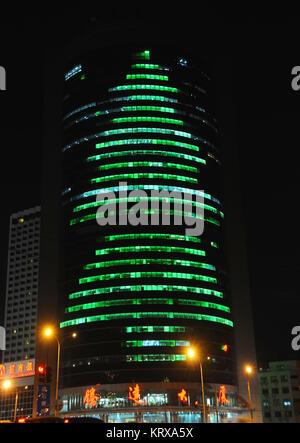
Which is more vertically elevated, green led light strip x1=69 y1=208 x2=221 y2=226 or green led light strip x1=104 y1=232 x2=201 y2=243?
green led light strip x1=69 y1=208 x2=221 y2=226

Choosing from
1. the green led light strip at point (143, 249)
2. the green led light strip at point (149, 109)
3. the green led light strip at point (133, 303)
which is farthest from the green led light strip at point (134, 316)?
the green led light strip at point (149, 109)

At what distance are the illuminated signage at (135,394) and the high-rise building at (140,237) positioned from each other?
0.45 meters

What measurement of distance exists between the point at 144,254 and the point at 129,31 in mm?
75960

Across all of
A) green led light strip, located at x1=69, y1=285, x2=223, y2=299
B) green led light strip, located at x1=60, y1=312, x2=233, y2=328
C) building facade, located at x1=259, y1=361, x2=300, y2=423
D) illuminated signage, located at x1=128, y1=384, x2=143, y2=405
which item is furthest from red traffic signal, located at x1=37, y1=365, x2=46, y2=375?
building facade, located at x1=259, y1=361, x2=300, y2=423

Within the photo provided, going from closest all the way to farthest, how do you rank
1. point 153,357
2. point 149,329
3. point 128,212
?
1. point 153,357
2. point 149,329
3. point 128,212

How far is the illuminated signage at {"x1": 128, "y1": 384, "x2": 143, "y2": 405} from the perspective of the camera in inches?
5059

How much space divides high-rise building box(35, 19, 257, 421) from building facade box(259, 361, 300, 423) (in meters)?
17.1

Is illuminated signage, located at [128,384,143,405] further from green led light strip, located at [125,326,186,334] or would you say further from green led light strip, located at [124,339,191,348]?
green led light strip, located at [125,326,186,334]

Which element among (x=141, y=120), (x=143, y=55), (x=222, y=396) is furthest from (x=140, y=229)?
(x=143, y=55)

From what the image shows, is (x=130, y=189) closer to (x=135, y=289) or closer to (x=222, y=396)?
(x=135, y=289)

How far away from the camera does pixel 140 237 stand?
14438 cm

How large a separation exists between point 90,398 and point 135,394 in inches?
438
